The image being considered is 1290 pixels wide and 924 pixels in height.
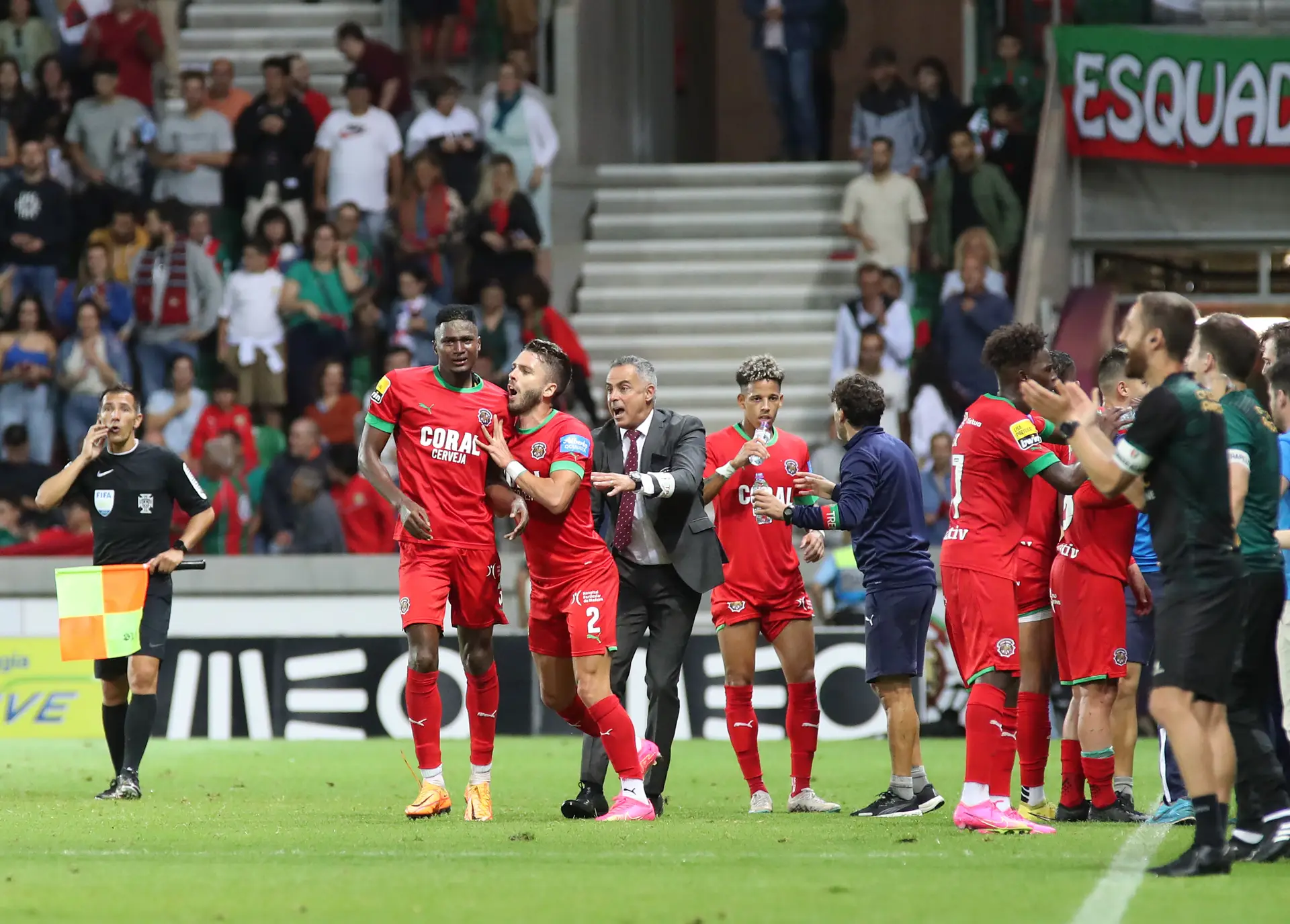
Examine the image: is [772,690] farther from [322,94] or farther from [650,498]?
[322,94]

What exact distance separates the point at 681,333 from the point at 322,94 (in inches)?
184

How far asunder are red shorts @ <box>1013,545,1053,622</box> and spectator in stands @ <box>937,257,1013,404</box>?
25.5 feet

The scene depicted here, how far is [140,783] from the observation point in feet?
39.3

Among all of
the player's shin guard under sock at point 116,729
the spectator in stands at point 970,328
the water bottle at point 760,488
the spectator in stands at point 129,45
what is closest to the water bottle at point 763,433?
the water bottle at point 760,488

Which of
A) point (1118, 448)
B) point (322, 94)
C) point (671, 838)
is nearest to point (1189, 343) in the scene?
point (1118, 448)

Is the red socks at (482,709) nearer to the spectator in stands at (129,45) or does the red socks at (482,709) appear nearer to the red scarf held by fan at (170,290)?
the red scarf held by fan at (170,290)

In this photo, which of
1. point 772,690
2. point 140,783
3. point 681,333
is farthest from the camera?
point 681,333

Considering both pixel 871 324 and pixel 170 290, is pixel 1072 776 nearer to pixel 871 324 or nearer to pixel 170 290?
pixel 871 324

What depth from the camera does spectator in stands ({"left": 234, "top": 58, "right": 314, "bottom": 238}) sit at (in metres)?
19.9

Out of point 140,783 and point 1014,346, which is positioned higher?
point 1014,346

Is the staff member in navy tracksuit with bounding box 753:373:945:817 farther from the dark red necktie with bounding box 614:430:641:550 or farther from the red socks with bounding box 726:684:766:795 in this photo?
the dark red necktie with bounding box 614:430:641:550

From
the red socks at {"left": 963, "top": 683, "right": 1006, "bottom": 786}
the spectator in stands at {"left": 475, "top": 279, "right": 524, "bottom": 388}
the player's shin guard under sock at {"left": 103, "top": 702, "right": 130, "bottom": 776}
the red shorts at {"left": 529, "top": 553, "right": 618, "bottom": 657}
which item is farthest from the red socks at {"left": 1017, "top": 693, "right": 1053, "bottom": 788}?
the spectator in stands at {"left": 475, "top": 279, "right": 524, "bottom": 388}

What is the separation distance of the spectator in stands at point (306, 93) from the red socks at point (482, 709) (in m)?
11.7

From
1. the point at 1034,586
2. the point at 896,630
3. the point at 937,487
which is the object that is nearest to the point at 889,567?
the point at 896,630
